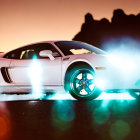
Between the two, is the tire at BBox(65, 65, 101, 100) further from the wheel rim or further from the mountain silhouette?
the mountain silhouette

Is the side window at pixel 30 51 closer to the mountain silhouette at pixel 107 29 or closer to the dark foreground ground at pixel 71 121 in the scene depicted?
the dark foreground ground at pixel 71 121

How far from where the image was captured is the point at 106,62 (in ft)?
25.7

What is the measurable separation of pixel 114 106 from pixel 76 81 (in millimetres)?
1124

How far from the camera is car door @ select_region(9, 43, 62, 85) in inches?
330

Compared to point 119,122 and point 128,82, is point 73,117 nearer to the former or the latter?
point 119,122

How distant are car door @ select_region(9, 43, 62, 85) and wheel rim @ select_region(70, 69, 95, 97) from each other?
0.34 m

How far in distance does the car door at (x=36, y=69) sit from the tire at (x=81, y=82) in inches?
10.7

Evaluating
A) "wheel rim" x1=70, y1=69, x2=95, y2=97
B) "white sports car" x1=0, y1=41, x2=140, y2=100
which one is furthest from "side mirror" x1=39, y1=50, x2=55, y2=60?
"wheel rim" x1=70, y1=69, x2=95, y2=97

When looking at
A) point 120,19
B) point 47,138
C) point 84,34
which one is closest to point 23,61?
point 47,138

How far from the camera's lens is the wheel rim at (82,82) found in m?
8.02

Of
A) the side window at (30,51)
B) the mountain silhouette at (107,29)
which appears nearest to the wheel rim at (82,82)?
the side window at (30,51)

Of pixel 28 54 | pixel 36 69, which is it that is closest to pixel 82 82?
pixel 36 69

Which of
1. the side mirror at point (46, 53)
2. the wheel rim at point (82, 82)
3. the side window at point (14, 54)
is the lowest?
the wheel rim at point (82, 82)

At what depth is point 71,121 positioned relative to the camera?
5.77 metres
